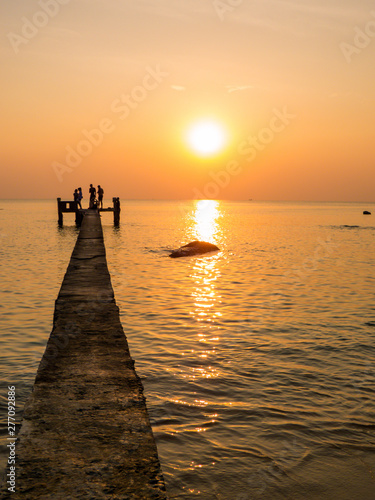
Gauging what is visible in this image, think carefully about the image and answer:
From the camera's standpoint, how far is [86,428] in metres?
3.21

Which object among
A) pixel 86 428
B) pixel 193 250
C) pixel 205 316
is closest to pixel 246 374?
pixel 205 316

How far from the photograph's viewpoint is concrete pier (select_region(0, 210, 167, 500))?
2549 mm

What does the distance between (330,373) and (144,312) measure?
5922mm

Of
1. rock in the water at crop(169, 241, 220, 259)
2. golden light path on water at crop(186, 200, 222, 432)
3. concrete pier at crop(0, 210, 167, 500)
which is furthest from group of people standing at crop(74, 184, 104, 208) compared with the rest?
concrete pier at crop(0, 210, 167, 500)

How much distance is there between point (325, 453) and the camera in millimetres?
5168

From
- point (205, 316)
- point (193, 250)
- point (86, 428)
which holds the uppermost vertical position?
point (86, 428)

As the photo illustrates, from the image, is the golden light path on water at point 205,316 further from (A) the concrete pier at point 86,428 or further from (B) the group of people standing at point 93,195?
(B) the group of people standing at point 93,195

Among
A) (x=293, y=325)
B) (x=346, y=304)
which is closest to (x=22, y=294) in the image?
(x=293, y=325)

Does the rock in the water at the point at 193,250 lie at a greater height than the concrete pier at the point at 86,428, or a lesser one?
lesser

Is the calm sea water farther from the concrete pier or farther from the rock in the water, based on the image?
the rock in the water

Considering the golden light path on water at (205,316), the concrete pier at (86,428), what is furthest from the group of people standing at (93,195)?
the concrete pier at (86,428)

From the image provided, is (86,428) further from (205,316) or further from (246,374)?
(205,316)

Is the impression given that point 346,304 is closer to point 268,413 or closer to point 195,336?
point 195,336

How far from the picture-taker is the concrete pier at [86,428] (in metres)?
2.55
